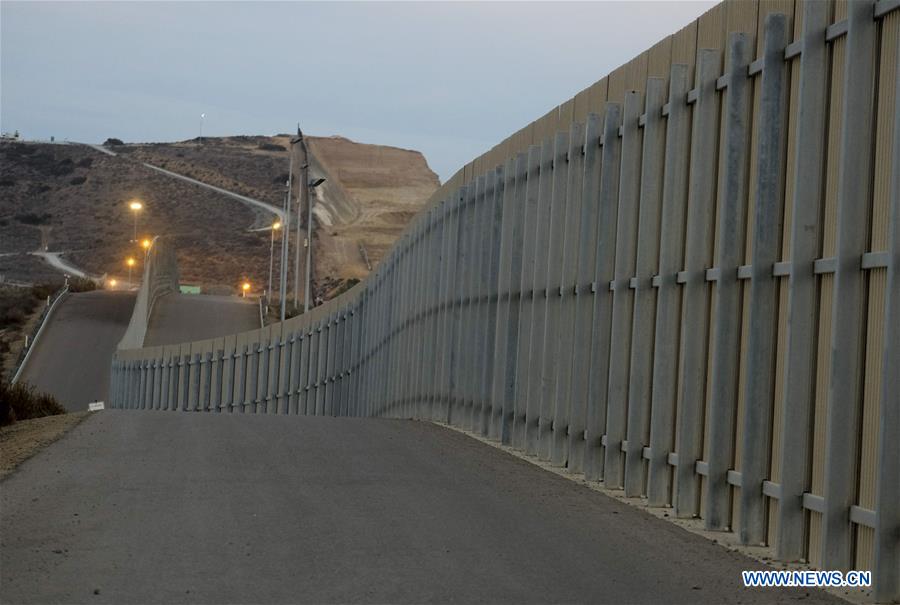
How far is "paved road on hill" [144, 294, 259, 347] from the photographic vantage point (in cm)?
5428

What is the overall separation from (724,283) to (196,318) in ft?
170

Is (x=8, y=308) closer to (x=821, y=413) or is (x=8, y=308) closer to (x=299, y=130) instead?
(x=299, y=130)

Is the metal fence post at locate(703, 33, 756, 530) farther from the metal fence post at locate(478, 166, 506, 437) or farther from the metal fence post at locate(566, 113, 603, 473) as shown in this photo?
the metal fence post at locate(478, 166, 506, 437)

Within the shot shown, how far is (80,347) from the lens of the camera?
53500 mm

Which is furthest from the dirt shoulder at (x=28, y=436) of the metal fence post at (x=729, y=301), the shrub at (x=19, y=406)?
the metal fence post at (x=729, y=301)

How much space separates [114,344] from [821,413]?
4934cm

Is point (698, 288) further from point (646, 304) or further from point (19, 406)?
point (19, 406)

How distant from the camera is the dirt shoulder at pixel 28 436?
11.7 meters

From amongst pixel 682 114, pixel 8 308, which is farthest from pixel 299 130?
pixel 682 114

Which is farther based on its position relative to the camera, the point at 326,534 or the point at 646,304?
the point at 646,304

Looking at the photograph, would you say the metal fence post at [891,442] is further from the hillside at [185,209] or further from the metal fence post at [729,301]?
the hillside at [185,209]

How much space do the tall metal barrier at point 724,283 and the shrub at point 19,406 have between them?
17.4ft

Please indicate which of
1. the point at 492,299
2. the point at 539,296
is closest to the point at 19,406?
the point at 492,299

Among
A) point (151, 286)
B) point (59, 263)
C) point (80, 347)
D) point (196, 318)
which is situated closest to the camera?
point (80, 347)
